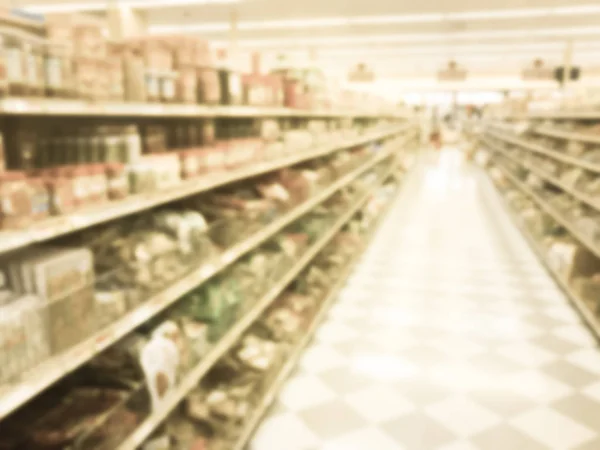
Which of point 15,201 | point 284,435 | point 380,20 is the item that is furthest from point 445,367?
point 380,20

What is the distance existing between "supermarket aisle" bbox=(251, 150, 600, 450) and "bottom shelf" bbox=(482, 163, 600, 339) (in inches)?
3.7

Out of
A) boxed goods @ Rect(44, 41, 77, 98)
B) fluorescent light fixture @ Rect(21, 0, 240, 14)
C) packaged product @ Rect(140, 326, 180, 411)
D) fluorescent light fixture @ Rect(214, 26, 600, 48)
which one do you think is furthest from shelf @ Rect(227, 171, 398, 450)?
fluorescent light fixture @ Rect(214, 26, 600, 48)

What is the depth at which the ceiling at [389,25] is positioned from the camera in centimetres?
676

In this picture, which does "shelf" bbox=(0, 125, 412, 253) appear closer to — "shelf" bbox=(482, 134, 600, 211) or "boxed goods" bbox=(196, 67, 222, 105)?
"boxed goods" bbox=(196, 67, 222, 105)

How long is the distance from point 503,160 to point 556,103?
478cm

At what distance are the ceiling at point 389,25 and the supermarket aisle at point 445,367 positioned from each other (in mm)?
2537

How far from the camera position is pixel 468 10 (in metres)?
6.89

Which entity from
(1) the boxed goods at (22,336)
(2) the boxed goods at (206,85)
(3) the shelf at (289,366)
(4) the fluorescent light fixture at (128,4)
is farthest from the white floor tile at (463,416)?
(4) the fluorescent light fixture at (128,4)

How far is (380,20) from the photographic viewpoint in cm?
768

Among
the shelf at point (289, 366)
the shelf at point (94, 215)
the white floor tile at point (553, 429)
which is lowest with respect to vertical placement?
the white floor tile at point (553, 429)

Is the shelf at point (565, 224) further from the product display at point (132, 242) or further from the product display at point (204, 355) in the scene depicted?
the product display at point (132, 242)

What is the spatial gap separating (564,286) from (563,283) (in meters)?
0.04

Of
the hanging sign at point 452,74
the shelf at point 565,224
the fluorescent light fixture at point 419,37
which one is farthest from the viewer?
the hanging sign at point 452,74

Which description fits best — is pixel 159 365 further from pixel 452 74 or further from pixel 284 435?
pixel 452 74
